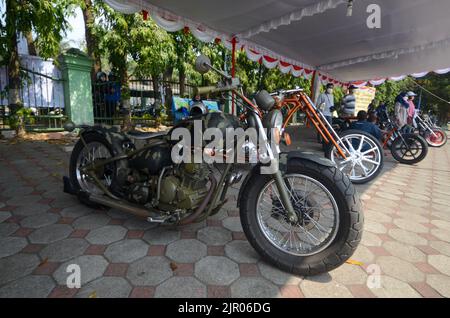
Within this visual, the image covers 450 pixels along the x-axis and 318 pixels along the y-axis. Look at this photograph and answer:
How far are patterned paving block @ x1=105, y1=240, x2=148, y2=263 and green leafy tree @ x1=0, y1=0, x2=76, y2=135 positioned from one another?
6.11 m

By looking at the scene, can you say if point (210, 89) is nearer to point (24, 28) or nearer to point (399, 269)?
point (399, 269)

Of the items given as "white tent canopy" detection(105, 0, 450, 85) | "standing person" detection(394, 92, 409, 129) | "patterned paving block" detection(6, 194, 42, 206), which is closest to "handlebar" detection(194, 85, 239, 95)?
"patterned paving block" detection(6, 194, 42, 206)

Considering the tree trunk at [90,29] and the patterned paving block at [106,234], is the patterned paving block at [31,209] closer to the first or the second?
the patterned paving block at [106,234]

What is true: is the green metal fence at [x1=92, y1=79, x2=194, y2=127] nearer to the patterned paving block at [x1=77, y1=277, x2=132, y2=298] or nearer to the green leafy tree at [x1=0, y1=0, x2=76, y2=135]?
the green leafy tree at [x1=0, y1=0, x2=76, y2=135]

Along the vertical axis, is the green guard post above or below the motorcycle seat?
above

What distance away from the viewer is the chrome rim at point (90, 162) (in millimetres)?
2635

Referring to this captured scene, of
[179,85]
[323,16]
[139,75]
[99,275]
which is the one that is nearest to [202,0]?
[323,16]

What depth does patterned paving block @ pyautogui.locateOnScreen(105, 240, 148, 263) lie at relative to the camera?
1937 millimetres

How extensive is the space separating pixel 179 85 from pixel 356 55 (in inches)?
262

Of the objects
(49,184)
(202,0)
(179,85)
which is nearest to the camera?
(49,184)

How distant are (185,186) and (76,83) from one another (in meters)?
6.55

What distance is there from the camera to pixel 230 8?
524 centimetres

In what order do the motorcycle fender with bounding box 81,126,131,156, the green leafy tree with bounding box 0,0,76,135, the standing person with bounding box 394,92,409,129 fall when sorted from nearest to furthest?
the motorcycle fender with bounding box 81,126,131,156 < the green leafy tree with bounding box 0,0,76,135 < the standing person with bounding box 394,92,409,129
